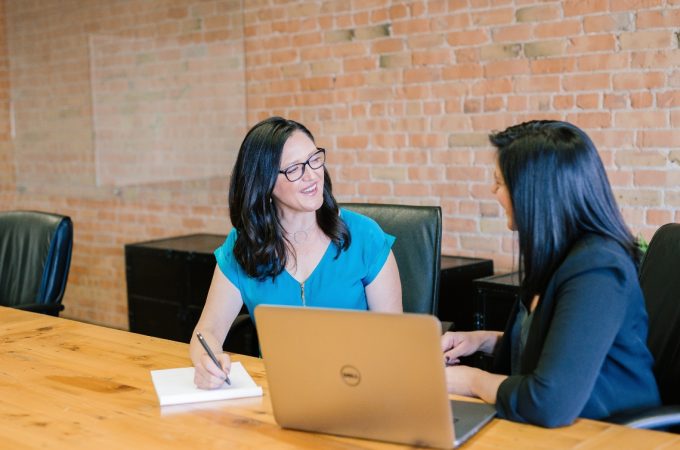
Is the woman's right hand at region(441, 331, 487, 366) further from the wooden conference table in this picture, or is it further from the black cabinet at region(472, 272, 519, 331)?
the black cabinet at region(472, 272, 519, 331)

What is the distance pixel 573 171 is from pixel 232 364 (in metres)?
0.92

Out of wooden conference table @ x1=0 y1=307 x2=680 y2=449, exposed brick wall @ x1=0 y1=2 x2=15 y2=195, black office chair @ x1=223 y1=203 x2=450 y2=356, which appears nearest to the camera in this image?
wooden conference table @ x1=0 y1=307 x2=680 y2=449

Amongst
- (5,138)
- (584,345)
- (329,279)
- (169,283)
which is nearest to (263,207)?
(329,279)

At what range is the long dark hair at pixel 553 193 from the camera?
5.32ft

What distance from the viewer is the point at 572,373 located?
5.05ft

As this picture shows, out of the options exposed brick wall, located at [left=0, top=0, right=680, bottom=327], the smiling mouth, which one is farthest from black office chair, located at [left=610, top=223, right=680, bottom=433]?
exposed brick wall, located at [left=0, top=0, right=680, bottom=327]

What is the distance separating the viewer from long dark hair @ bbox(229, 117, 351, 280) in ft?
7.72

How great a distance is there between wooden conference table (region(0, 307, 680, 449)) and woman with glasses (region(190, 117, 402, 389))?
0.26 meters

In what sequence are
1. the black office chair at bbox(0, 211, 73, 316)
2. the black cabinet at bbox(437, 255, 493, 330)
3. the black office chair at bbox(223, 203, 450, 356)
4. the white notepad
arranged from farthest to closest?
the black cabinet at bbox(437, 255, 493, 330), the black office chair at bbox(0, 211, 73, 316), the black office chair at bbox(223, 203, 450, 356), the white notepad

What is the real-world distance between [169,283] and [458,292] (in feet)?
5.01

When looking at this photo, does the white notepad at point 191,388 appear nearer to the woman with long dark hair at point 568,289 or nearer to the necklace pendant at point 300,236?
the woman with long dark hair at point 568,289

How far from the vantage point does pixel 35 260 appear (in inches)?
134

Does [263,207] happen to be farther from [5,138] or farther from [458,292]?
[5,138]

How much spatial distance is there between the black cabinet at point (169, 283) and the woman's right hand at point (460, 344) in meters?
2.14
